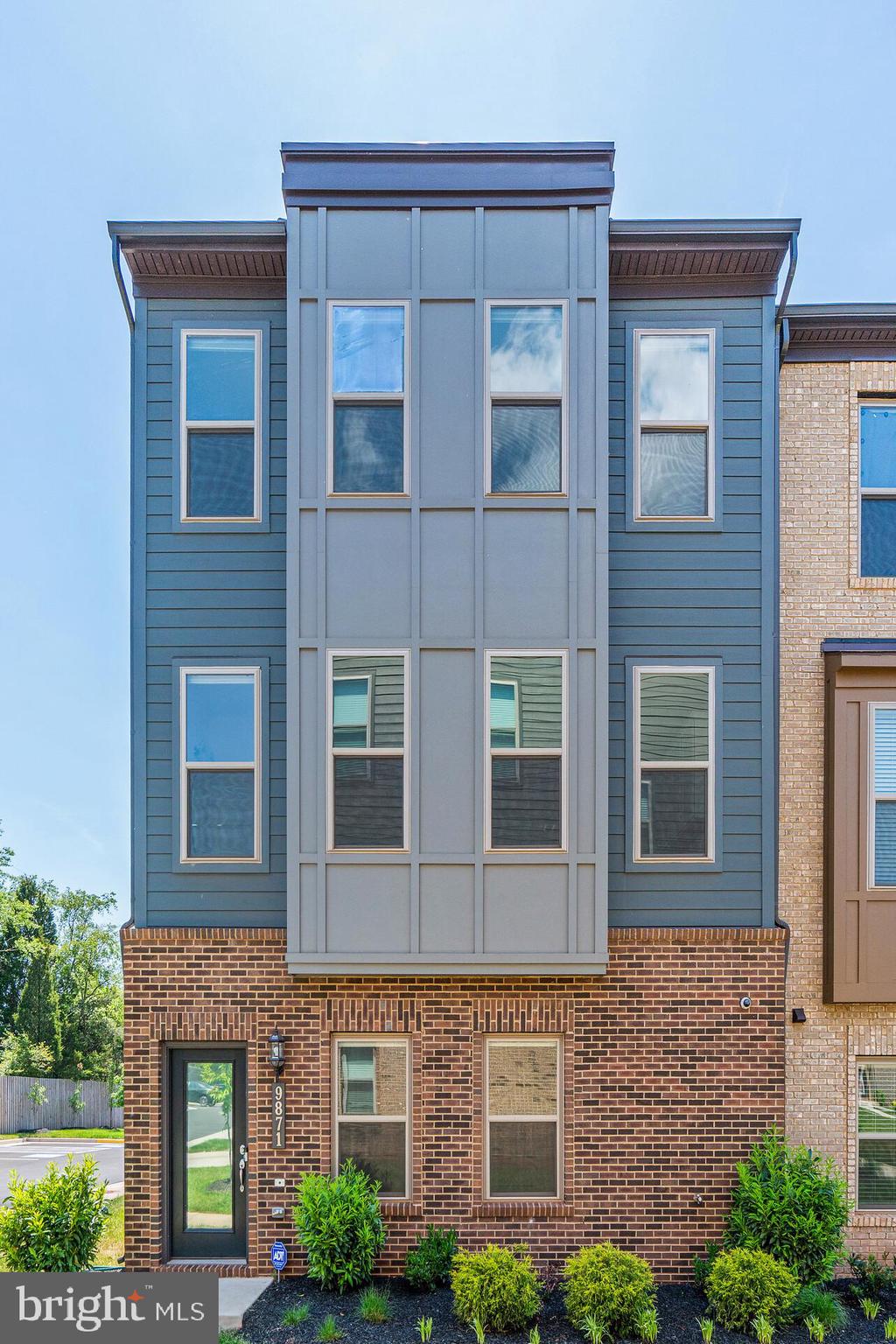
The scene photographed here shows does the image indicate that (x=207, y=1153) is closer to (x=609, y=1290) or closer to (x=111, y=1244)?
(x=111, y=1244)

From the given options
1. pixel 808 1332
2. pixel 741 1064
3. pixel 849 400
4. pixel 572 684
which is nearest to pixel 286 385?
pixel 572 684

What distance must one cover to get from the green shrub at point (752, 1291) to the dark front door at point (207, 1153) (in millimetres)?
3837

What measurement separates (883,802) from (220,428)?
6.88 m

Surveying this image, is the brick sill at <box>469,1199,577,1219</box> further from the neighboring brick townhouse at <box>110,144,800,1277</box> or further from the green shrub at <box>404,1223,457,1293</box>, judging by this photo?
the green shrub at <box>404,1223,457,1293</box>

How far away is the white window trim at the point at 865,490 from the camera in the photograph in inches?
300

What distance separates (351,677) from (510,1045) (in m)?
3.44

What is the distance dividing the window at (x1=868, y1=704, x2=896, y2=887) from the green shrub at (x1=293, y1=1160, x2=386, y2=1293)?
204 inches

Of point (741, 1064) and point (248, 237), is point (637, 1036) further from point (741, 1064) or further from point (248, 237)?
point (248, 237)

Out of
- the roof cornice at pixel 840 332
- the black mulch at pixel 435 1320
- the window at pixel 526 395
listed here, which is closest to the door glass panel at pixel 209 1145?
the black mulch at pixel 435 1320

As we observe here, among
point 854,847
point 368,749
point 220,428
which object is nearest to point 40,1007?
point 368,749

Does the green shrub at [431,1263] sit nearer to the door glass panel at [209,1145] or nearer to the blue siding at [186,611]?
the door glass panel at [209,1145]

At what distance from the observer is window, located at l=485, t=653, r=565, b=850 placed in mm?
6770

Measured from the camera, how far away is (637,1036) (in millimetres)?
6914

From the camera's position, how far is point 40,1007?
70.4 feet
